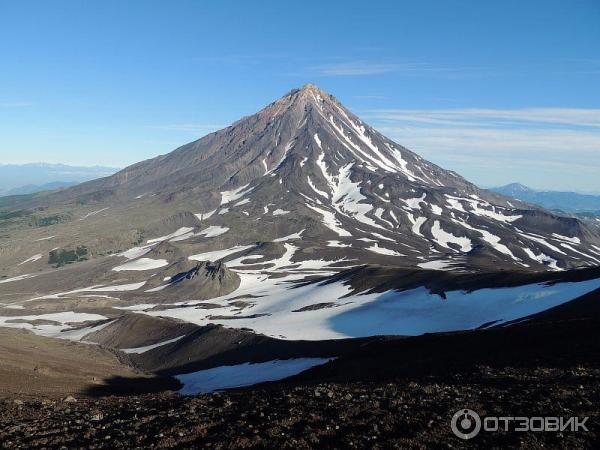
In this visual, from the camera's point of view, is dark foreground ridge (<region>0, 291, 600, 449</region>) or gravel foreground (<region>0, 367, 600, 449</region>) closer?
gravel foreground (<region>0, 367, 600, 449</region>)

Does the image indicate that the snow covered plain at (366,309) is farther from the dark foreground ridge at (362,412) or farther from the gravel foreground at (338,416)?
the gravel foreground at (338,416)

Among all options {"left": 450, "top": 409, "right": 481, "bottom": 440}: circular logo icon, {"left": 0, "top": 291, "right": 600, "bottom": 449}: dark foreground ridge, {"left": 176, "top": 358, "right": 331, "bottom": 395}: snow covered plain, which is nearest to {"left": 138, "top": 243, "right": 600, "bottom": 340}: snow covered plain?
{"left": 176, "top": 358, "right": 331, "bottom": 395}: snow covered plain

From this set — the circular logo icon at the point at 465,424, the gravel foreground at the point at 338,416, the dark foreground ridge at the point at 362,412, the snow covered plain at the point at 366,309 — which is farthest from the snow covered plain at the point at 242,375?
the circular logo icon at the point at 465,424

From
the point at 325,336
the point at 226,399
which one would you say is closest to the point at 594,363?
the point at 226,399

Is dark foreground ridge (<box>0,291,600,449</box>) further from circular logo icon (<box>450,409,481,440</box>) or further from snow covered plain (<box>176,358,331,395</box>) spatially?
snow covered plain (<box>176,358,331,395</box>)

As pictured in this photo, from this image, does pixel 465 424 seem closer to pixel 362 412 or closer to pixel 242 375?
pixel 362 412

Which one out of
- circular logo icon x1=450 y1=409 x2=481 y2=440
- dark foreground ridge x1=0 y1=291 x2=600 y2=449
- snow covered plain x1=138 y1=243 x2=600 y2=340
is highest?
circular logo icon x1=450 y1=409 x2=481 y2=440

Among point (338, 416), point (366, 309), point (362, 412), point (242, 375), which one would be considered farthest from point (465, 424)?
point (366, 309)
